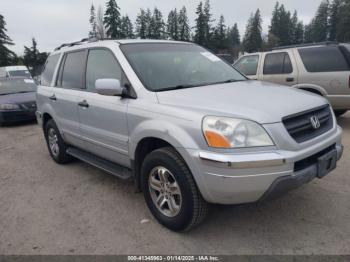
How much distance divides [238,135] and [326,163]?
97 cm

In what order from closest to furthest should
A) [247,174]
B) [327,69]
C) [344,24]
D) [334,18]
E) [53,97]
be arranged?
[247,174], [53,97], [327,69], [344,24], [334,18]

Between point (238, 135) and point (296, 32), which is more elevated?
point (296, 32)

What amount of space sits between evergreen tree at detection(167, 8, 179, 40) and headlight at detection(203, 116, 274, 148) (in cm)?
7413

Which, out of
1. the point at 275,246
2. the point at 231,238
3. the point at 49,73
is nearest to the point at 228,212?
the point at 231,238

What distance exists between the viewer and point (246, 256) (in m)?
2.69

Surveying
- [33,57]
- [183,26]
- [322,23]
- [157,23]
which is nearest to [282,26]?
[322,23]

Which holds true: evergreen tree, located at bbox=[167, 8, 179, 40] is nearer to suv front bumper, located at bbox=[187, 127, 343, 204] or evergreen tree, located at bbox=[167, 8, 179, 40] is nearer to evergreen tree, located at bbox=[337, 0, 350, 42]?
evergreen tree, located at bbox=[337, 0, 350, 42]

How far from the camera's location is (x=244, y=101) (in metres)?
2.83

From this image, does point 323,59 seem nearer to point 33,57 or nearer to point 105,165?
→ point 105,165

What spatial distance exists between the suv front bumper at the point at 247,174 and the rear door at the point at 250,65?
18.7 feet

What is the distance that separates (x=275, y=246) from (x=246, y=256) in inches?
12.0

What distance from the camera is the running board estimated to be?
3.58 meters

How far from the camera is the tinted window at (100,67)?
3643 mm

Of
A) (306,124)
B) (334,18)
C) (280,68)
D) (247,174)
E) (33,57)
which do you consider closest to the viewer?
(247,174)
